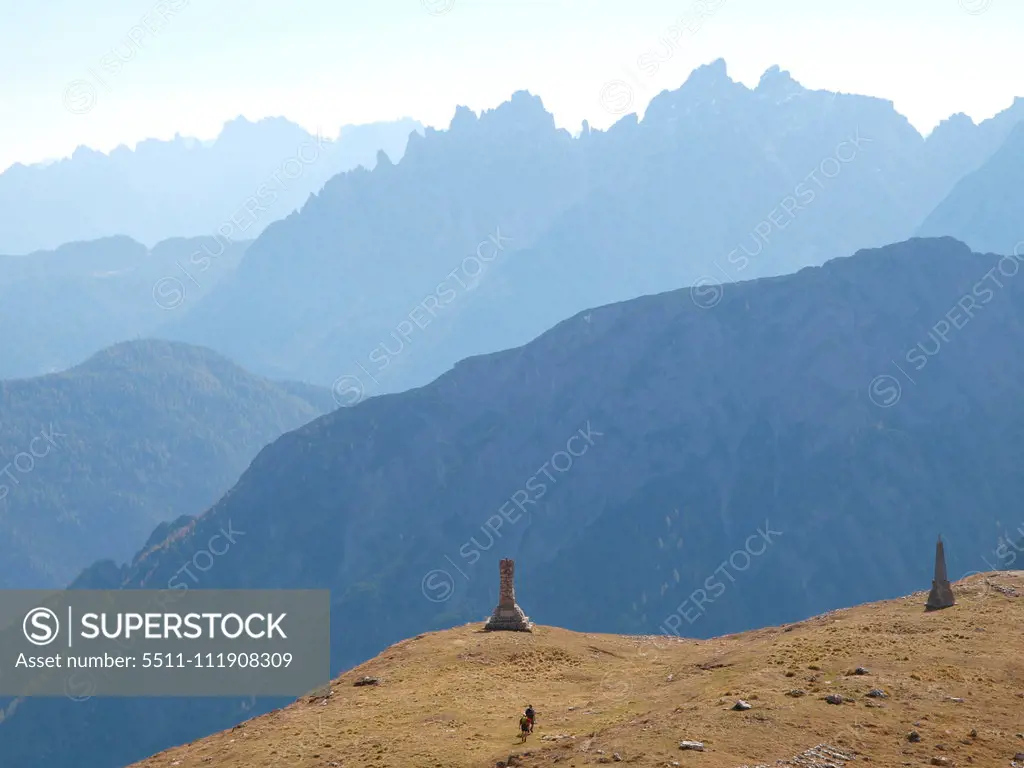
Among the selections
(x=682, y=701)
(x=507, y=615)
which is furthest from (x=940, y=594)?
(x=507, y=615)

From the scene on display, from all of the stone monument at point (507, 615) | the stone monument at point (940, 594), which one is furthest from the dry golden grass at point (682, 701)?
the stone monument at point (507, 615)

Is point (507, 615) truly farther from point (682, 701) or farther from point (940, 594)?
point (940, 594)

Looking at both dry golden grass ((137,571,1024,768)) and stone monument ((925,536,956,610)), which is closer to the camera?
dry golden grass ((137,571,1024,768))

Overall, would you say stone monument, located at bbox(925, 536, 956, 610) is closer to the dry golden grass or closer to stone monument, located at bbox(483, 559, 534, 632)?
the dry golden grass

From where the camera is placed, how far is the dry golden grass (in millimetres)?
45188

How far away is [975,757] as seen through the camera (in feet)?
143

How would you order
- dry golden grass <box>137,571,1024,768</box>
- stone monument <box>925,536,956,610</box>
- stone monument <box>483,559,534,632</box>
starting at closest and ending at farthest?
1. dry golden grass <box>137,571,1024,768</box>
2. stone monument <box>925,536,956,610</box>
3. stone monument <box>483,559,534,632</box>

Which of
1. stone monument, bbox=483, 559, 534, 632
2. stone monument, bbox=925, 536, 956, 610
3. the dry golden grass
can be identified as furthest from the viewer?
stone monument, bbox=483, 559, 534, 632

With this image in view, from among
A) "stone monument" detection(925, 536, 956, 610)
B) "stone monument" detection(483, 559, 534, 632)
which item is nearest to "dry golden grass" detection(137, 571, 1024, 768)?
"stone monument" detection(925, 536, 956, 610)

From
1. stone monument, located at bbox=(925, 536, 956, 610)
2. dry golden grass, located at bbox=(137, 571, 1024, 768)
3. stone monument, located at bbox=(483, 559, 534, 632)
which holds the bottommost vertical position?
dry golden grass, located at bbox=(137, 571, 1024, 768)

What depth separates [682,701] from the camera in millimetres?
52500

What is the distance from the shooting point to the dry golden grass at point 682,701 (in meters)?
45.2

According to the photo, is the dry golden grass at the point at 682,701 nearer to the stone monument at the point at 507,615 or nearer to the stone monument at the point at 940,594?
the stone monument at the point at 940,594

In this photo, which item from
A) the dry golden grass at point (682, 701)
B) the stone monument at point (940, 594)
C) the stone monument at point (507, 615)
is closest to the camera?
the dry golden grass at point (682, 701)
